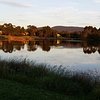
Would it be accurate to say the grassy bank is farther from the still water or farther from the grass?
the still water

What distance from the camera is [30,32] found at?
105562mm

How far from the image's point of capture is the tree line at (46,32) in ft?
298

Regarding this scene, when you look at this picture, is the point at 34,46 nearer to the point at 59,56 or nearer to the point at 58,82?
the point at 59,56

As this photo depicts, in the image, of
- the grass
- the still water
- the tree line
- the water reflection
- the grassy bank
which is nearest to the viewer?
the grass

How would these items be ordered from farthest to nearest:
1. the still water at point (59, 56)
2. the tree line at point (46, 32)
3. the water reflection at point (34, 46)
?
the tree line at point (46, 32), the water reflection at point (34, 46), the still water at point (59, 56)

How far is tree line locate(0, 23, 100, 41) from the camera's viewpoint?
90794 millimetres

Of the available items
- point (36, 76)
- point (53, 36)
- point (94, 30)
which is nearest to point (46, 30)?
point (53, 36)

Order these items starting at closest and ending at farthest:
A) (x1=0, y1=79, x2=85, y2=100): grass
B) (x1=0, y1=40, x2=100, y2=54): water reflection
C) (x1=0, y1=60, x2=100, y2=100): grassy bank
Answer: (x1=0, y1=79, x2=85, y2=100): grass → (x1=0, y1=60, x2=100, y2=100): grassy bank → (x1=0, y1=40, x2=100, y2=54): water reflection

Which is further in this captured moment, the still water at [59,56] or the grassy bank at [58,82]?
the still water at [59,56]

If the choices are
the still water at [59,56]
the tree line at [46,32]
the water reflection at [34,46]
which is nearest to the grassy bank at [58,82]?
the still water at [59,56]

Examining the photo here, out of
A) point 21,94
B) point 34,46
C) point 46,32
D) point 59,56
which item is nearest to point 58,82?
point 21,94

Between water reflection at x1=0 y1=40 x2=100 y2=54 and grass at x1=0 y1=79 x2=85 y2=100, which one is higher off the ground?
grass at x1=0 y1=79 x2=85 y2=100

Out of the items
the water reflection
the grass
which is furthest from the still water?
the grass

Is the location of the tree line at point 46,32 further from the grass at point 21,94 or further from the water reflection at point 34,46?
the grass at point 21,94
